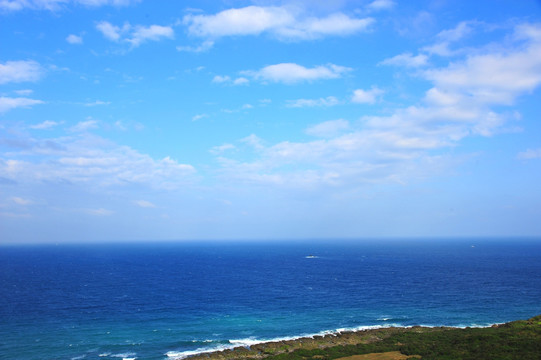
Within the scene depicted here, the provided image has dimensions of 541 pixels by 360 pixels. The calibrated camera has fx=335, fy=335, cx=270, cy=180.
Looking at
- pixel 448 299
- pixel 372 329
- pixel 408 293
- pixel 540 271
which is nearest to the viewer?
pixel 372 329

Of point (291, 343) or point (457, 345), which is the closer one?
point (457, 345)

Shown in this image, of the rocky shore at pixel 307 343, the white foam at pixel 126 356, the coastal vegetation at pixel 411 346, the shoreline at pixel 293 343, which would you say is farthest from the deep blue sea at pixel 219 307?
the coastal vegetation at pixel 411 346

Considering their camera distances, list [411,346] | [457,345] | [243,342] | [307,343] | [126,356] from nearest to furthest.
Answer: [457,345] < [411,346] < [126,356] < [307,343] < [243,342]

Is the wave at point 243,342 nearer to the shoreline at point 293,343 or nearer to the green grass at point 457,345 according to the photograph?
the shoreline at point 293,343

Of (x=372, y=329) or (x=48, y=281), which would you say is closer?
(x=372, y=329)

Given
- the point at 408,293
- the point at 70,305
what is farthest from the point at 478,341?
the point at 70,305

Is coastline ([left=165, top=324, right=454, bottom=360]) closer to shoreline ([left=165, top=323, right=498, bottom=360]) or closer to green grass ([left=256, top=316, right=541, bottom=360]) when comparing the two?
shoreline ([left=165, top=323, right=498, bottom=360])

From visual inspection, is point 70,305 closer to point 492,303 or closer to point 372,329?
point 372,329

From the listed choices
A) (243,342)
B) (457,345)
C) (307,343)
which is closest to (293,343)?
(307,343)

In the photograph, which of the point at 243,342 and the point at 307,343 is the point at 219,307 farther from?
the point at 307,343
